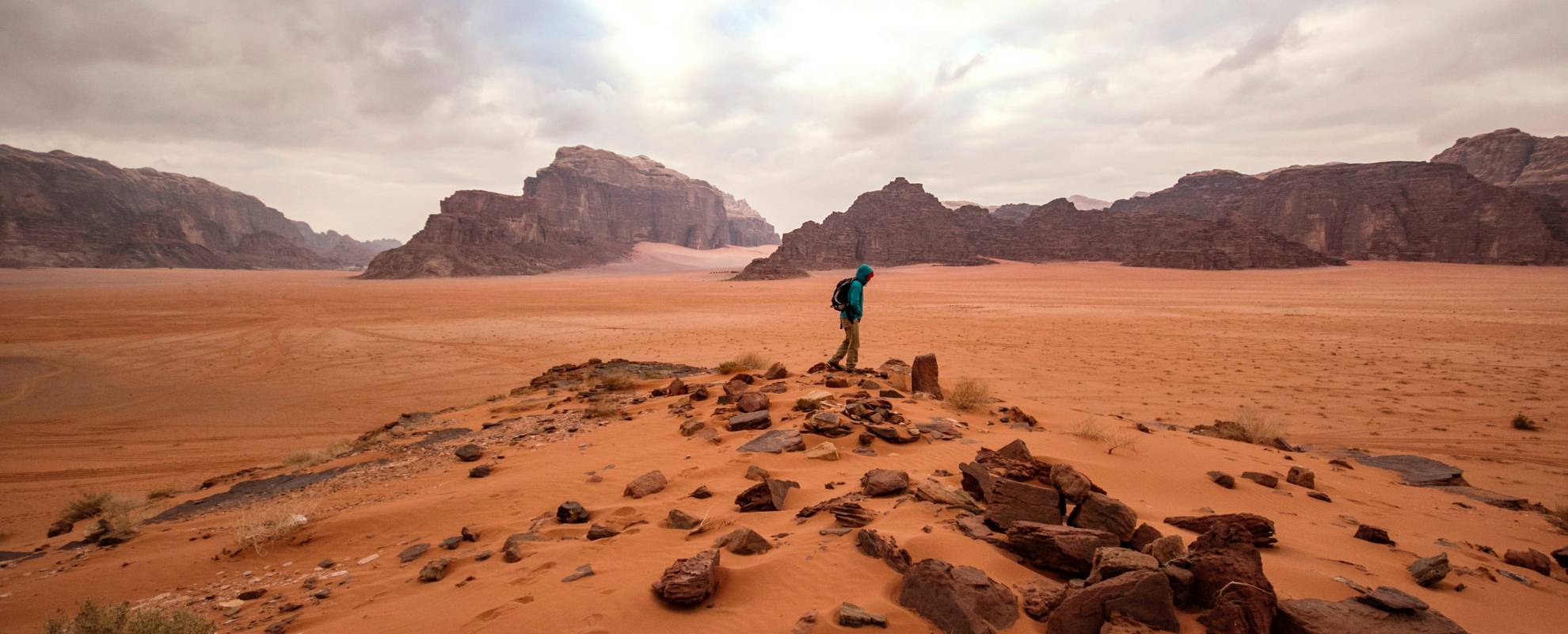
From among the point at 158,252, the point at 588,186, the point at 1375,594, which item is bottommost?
the point at 1375,594

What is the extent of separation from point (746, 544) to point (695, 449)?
2722 mm

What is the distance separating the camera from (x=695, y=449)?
6203 mm

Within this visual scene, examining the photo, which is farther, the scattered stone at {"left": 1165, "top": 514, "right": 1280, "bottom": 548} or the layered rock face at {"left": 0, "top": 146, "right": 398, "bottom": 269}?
the layered rock face at {"left": 0, "top": 146, "right": 398, "bottom": 269}

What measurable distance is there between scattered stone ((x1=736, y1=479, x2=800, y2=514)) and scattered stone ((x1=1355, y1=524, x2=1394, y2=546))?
380 centimetres

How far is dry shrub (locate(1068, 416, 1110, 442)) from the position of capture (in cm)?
658

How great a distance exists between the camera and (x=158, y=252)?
104062 mm

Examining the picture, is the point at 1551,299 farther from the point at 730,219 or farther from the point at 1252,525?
the point at 730,219

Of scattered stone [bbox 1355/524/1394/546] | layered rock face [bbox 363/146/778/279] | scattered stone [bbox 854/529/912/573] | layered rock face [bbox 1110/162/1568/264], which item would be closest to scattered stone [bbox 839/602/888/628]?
scattered stone [bbox 854/529/912/573]

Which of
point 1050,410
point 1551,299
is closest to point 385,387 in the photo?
point 1050,410

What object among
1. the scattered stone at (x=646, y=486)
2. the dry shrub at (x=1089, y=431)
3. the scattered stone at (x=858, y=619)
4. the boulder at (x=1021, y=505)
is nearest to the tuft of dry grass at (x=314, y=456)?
the scattered stone at (x=646, y=486)

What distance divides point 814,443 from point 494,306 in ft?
115

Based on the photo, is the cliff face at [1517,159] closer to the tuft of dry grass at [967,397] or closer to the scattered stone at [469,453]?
the tuft of dry grass at [967,397]

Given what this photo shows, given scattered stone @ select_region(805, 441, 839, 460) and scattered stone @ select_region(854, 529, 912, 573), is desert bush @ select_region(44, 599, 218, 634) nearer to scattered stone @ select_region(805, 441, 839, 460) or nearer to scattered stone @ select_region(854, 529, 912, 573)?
scattered stone @ select_region(854, 529, 912, 573)

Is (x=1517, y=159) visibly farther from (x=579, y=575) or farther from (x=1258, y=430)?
(x=579, y=575)
